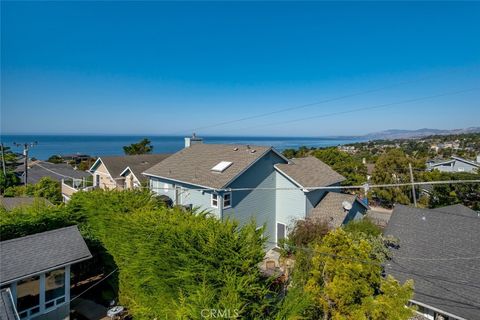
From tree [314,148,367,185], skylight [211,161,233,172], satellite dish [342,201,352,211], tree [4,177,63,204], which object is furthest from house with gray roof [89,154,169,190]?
tree [314,148,367,185]

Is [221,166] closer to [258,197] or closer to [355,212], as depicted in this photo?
[258,197]

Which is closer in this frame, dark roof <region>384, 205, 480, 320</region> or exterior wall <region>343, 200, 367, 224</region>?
dark roof <region>384, 205, 480, 320</region>

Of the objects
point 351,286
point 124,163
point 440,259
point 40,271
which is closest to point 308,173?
point 440,259

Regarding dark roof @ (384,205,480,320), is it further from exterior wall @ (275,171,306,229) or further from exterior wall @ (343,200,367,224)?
exterior wall @ (275,171,306,229)

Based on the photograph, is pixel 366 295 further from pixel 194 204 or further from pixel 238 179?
pixel 194 204

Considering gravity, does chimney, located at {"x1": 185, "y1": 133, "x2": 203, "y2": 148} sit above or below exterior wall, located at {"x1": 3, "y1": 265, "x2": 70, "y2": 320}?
above

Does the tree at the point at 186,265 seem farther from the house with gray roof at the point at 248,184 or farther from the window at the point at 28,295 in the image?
the house with gray roof at the point at 248,184

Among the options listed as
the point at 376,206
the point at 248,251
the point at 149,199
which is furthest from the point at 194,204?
the point at 376,206
